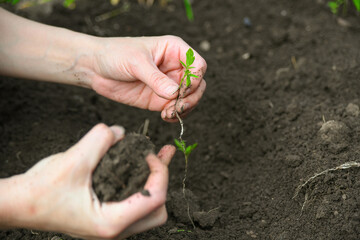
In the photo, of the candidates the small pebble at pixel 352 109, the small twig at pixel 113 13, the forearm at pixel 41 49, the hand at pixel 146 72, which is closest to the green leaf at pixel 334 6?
the small pebble at pixel 352 109

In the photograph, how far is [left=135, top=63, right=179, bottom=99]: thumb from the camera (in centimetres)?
182

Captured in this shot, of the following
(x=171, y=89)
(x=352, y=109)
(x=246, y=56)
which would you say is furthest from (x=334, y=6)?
(x=171, y=89)

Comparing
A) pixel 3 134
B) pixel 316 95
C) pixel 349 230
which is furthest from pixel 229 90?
pixel 3 134

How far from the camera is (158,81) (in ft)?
6.06

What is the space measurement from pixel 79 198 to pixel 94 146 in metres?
0.19

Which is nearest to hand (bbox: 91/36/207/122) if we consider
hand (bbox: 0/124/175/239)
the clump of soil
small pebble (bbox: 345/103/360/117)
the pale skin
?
the pale skin

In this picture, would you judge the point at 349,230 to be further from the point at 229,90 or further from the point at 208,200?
the point at 229,90

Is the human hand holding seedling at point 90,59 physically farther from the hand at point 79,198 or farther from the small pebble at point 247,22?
the small pebble at point 247,22

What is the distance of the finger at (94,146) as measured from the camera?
145 centimetres

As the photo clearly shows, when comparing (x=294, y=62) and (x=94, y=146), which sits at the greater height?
(x=94, y=146)

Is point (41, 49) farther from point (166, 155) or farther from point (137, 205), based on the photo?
point (137, 205)

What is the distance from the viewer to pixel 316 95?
8.23 ft

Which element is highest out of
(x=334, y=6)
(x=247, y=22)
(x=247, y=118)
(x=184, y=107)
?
(x=184, y=107)

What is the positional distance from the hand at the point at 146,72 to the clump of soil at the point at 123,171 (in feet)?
1.23
